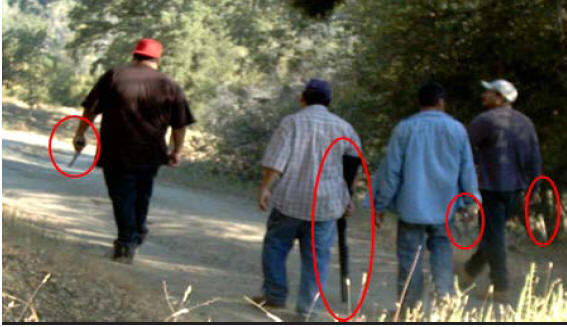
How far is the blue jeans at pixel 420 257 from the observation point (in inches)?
260

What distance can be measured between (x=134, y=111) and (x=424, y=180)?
A: 2376mm

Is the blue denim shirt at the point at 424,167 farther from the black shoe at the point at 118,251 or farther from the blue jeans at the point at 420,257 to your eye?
the black shoe at the point at 118,251

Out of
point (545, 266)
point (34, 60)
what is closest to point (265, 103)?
point (545, 266)

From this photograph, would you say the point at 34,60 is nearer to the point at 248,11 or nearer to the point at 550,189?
the point at 248,11

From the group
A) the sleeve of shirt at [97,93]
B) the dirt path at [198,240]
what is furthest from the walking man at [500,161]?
the sleeve of shirt at [97,93]

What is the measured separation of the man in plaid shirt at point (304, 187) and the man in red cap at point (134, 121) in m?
1.34

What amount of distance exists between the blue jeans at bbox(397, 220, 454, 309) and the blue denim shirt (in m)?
0.12

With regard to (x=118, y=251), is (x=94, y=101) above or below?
above

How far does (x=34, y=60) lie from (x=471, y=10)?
41.1 meters

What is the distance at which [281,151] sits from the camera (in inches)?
251

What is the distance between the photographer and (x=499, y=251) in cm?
805

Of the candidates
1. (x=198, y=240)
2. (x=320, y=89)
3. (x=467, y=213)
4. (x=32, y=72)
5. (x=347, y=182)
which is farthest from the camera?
(x=32, y=72)

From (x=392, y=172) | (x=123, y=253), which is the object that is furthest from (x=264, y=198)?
(x=123, y=253)

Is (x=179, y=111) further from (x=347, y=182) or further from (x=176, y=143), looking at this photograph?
(x=347, y=182)
